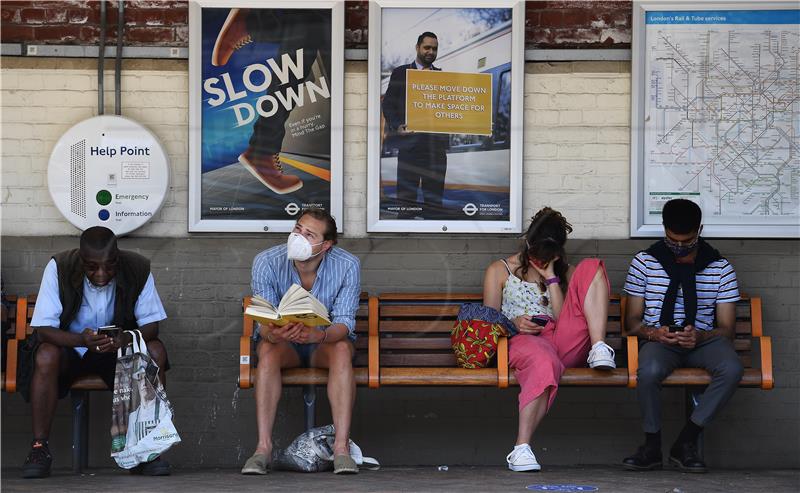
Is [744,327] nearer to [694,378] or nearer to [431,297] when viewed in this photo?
[694,378]

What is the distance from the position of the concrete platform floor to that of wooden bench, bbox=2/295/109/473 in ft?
0.41

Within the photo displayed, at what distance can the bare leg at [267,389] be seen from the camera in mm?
6523

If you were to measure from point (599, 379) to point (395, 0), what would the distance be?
7.91 ft

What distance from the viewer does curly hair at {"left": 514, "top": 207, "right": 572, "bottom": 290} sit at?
715cm

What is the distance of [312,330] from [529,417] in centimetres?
116

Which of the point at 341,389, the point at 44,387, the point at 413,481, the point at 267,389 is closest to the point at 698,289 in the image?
the point at 413,481

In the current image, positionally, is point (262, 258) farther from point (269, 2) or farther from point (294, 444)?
point (269, 2)

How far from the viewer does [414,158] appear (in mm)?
7562

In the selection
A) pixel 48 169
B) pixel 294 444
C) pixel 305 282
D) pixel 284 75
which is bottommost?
pixel 294 444

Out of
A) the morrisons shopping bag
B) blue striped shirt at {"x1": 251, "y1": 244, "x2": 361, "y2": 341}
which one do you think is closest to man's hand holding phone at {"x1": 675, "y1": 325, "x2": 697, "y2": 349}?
blue striped shirt at {"x1": 251, "y1": 244, "x2": 361, "y2": 341}

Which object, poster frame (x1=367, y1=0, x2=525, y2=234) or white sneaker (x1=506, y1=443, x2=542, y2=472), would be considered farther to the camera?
poster frame (x1=367, y1=0, x2=525, y2=234)

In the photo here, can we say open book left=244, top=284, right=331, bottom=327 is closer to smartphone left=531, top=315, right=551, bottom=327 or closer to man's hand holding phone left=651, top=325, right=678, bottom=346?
smartphone left=531, top=315, right=551, bottom=327

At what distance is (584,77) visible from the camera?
25.0ft

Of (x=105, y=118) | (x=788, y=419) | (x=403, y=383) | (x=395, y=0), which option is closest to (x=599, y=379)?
(x=403, y=383)
